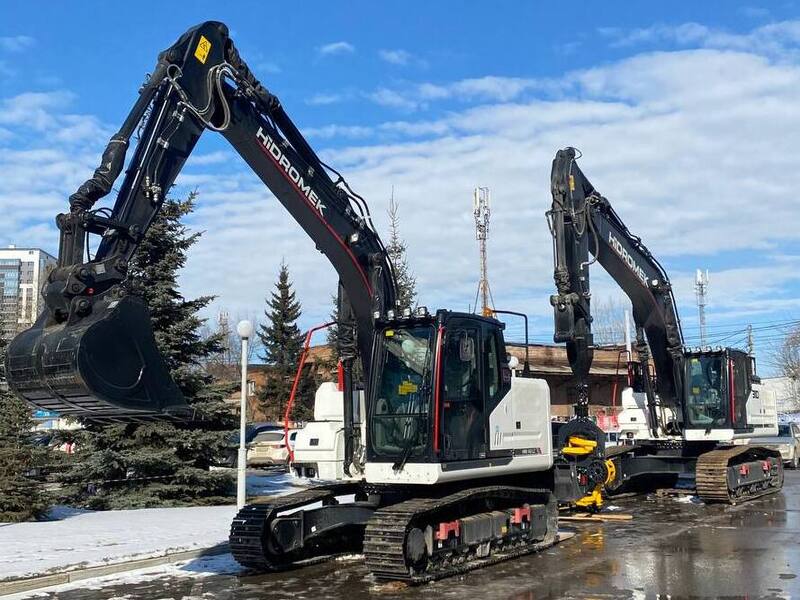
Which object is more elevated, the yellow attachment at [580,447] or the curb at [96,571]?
the yellow attachment at [580,447]

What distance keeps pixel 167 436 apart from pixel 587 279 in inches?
345

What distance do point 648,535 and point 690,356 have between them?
609 cm

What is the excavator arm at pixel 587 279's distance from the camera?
14.4 metres

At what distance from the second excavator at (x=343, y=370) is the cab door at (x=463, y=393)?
0.02 metres

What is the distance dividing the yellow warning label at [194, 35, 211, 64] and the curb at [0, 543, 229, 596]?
238 inches

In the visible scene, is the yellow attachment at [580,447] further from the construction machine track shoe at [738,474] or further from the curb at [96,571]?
the curb at [96,571]

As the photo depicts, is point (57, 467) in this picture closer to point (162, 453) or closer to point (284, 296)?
point (162, 453)

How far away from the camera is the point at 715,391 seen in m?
17.8

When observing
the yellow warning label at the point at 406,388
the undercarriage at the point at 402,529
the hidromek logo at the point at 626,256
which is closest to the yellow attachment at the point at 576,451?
the undercarriage at the point at 402,529

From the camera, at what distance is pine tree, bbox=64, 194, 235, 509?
16953mm

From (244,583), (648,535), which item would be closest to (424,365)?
(244,583)

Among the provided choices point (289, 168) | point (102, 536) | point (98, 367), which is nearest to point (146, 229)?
point (98, 367)

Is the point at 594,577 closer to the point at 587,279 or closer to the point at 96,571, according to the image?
the point at 96,571

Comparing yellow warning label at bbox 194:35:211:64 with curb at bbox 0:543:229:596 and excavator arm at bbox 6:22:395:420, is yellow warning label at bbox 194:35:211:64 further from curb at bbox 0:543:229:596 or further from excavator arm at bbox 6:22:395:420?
curb at bbox 0:543:229:596
